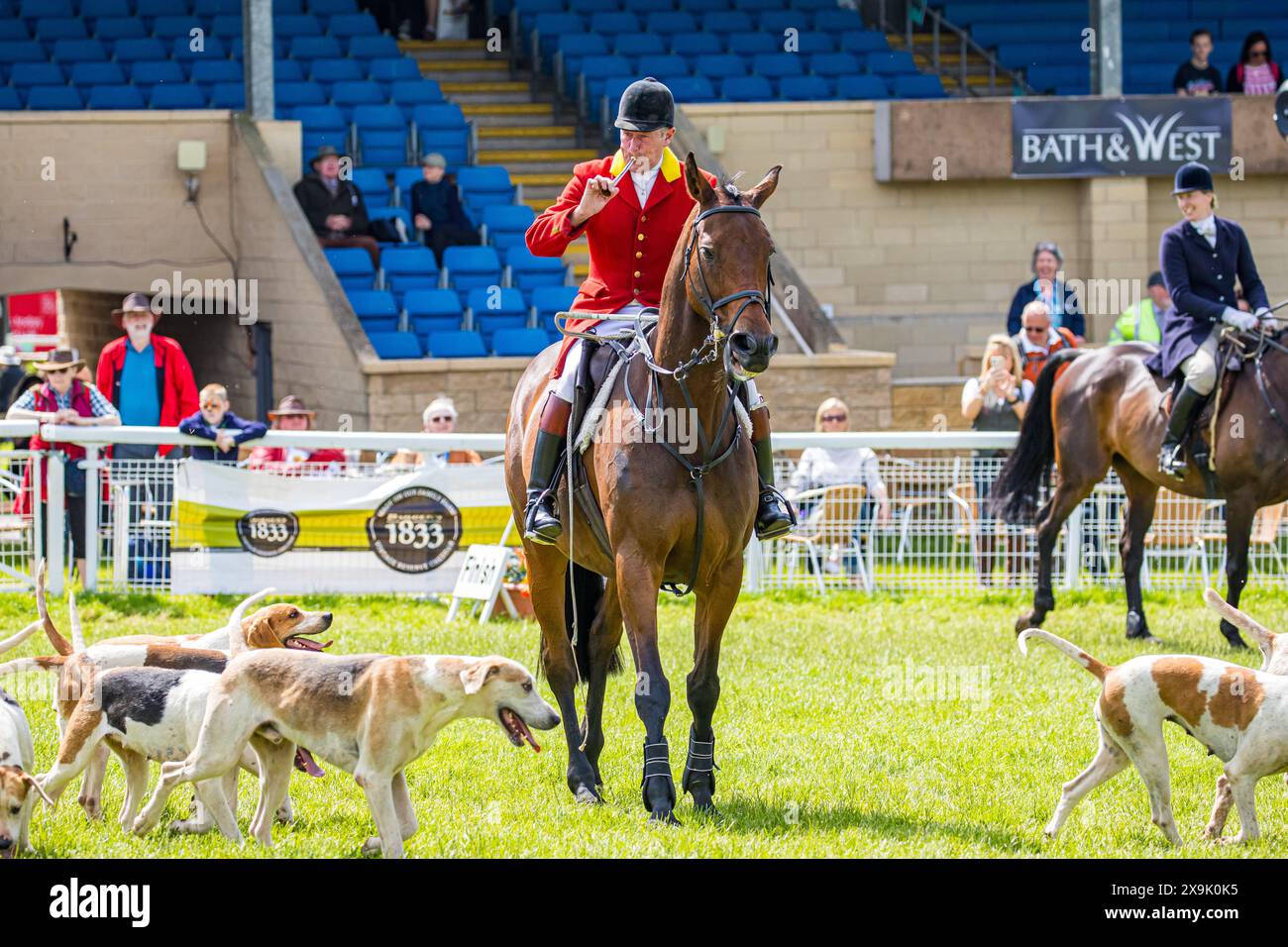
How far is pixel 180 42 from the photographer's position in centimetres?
2150

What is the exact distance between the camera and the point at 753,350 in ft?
20.3

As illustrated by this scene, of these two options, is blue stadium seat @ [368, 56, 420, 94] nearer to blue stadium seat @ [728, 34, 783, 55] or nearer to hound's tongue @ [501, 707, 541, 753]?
blue stadium seat @ [728, 34, 783, 55]

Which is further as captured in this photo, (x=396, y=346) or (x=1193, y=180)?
(x=396, y=346)

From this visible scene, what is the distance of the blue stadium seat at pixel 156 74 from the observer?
Answer: 67.5 ft

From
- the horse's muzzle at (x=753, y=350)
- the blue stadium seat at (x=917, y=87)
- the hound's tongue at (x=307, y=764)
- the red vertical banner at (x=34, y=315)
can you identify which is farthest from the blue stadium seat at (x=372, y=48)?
the horse's muzzle at (x=753, y=350)

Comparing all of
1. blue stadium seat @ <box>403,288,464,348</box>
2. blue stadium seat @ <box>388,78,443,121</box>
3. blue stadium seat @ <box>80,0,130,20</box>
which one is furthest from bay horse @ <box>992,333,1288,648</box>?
blue stadium seat @ <box>80,0,130,20</box>

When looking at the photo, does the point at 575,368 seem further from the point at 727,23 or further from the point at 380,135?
the point at 727,23

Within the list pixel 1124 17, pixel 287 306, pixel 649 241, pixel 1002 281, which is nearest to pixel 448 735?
pixel 649 241

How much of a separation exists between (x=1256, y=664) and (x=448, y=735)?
177 inches

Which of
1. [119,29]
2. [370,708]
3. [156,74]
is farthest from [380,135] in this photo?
[370,708]

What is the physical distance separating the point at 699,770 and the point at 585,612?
1438 mm

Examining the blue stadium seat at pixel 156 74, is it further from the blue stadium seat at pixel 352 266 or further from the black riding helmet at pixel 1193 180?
the black riding helmet at pixel 1193 180

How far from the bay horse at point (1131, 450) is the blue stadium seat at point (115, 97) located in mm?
11666
